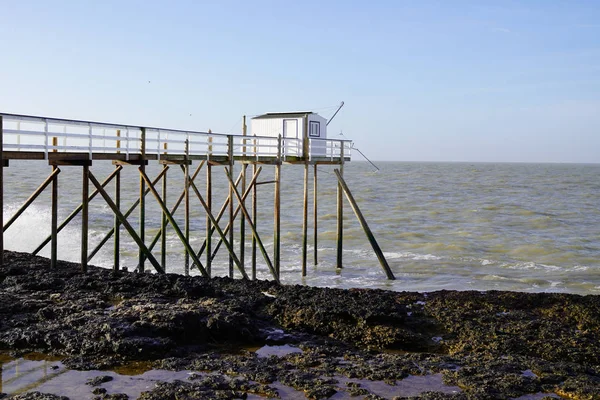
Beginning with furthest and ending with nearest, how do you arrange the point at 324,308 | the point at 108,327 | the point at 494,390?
the point at 324,308 < the point at 108,327 < the point at 494,390

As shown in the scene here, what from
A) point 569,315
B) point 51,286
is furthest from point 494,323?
point 51,286

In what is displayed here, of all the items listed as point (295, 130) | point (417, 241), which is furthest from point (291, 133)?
point (417, 241)

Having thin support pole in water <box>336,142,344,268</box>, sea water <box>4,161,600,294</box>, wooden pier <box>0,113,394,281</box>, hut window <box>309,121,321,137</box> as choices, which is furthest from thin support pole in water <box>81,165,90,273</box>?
hut window <box>309,121,321,137</box>

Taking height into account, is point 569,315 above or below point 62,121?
below

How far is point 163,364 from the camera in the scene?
9.30m

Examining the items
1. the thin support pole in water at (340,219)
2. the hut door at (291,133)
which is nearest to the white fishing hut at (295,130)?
the hut door at (291,133)

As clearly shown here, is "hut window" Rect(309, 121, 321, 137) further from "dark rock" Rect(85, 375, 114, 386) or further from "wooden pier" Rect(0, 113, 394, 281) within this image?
"dark rock" Rect(85, 375, 114, 386)

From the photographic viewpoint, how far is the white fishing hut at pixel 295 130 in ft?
71.7

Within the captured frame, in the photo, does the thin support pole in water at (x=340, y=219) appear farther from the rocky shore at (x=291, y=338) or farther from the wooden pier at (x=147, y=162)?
the rocky shore at (x=291, y=338)

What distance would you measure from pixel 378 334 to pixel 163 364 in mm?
3673

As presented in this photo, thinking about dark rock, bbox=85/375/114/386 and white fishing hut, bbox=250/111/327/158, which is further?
white fishing hut, bbox=250/111/327/158

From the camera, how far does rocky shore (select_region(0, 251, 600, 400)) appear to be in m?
8.91

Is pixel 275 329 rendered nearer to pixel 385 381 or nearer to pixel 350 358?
pixel 350 358

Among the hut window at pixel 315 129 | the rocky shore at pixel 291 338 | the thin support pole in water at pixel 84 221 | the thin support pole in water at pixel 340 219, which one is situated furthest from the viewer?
the hut window at pixel 315 129
